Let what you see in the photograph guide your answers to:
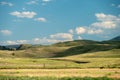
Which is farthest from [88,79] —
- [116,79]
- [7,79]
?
[7,79]

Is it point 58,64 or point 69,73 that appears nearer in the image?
point 69,73

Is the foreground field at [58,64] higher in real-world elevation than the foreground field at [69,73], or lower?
higher

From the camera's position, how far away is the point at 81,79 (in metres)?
45.5

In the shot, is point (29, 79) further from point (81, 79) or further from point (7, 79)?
point (81, 79)

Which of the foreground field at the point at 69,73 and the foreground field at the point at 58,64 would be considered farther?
the foreground field at the point at 58,64

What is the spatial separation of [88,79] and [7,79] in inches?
414

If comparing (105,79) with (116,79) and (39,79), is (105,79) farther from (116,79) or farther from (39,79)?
(39,79)

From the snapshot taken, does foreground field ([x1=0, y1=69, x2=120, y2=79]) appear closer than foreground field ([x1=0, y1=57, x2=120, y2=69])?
Yes

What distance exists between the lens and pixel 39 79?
149 ft

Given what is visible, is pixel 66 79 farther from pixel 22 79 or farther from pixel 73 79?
pixel 22 79

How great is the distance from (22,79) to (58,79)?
15.3 ft

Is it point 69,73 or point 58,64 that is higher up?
point 58,64

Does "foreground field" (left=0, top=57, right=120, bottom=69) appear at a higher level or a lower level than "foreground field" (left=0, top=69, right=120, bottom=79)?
higher

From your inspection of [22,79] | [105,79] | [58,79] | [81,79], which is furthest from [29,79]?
[105,79]
